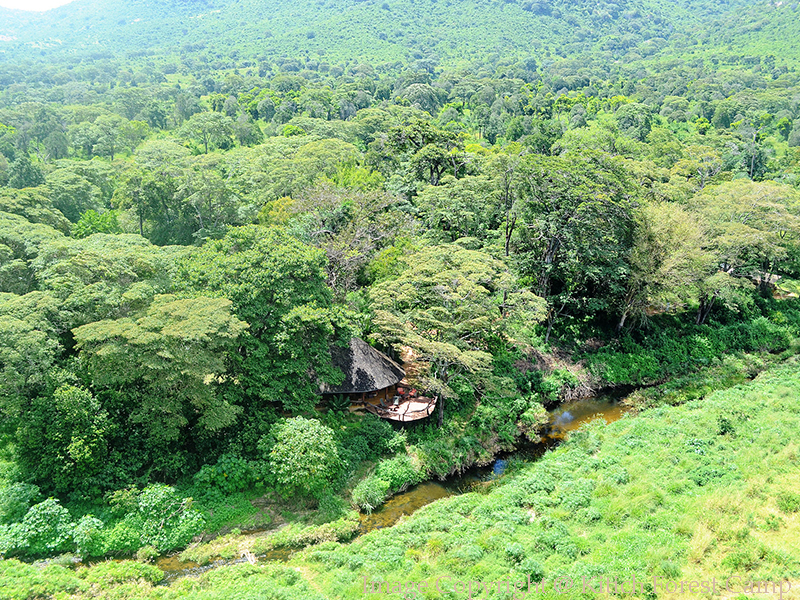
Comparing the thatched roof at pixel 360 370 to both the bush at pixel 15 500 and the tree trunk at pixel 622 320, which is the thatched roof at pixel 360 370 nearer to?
the bush at pixel 15 500

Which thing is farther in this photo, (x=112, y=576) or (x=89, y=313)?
(x=89, y=313)

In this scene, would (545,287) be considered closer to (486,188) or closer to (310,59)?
(486,188)

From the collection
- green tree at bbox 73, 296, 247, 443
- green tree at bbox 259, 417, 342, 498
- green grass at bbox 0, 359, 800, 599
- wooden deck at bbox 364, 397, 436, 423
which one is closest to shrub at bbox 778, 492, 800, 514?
green grass at bbox 0, 359, 800, 599

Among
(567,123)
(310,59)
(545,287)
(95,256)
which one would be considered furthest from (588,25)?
(95,256)

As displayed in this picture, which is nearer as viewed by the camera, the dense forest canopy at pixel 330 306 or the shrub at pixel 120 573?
the shrub at pixel 120 573

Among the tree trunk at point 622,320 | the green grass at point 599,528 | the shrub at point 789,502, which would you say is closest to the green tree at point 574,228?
the tree trunk at point 622,320

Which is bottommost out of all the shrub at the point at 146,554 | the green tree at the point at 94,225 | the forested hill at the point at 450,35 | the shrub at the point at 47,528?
the shrub at the point at 146,554

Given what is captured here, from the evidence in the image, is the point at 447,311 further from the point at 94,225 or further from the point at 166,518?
the point at 94,225
